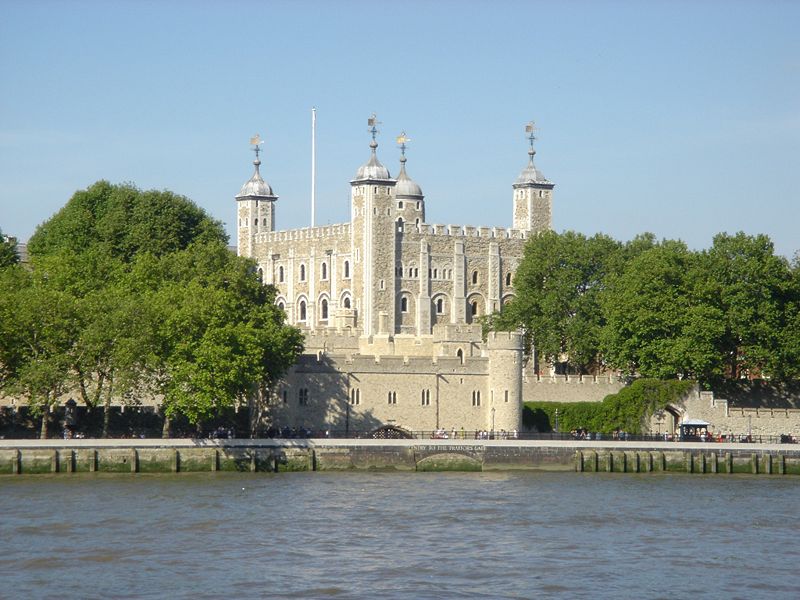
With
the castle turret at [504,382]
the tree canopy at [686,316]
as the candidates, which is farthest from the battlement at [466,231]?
the castle turret at [504,382]

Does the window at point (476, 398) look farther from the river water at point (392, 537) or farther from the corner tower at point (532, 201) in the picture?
the corner tower at point (532, 201)

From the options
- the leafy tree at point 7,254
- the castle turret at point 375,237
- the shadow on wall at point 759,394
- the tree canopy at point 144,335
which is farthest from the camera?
the castle turret at point 375,237

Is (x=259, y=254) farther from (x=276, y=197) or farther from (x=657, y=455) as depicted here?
(x=657, y=455)

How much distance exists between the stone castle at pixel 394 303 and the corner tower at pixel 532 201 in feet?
0.24

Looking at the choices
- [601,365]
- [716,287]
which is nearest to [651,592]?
[716,287]

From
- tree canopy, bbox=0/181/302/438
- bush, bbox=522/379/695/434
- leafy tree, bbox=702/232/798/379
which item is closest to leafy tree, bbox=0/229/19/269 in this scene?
tree canopy, bbox=0/181/302/438

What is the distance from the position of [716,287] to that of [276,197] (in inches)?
1402

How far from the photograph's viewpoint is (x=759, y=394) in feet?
262

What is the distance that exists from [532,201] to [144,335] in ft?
131

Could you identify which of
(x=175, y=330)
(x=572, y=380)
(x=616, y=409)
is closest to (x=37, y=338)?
(x=175, y=330)

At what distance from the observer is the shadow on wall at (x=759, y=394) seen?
259 feet

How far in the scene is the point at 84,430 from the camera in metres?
65.9

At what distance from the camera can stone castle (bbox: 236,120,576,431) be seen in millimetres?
71188

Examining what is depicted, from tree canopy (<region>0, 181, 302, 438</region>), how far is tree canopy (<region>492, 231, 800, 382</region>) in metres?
14.3
